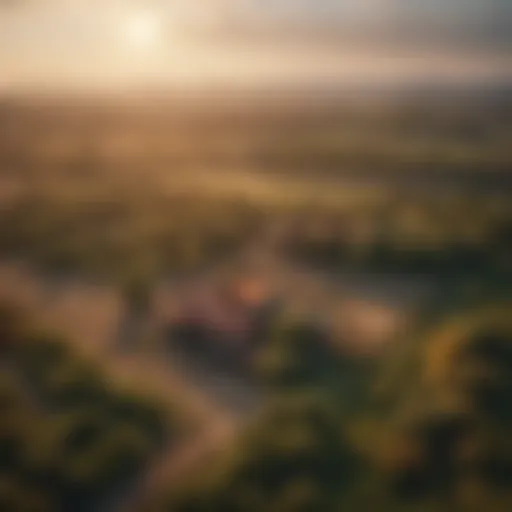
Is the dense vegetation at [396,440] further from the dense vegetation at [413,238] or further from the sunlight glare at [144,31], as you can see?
the sunlight glare at [144,31]

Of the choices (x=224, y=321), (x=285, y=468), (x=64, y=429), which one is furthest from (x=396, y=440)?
(x=64, y=429)

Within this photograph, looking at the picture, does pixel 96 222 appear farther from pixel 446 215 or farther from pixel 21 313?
pixel 446 215

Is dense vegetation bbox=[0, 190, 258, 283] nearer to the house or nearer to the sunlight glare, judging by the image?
the house

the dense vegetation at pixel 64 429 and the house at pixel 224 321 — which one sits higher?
the house at pixel 224 321

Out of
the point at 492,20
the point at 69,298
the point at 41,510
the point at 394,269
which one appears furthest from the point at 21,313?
the point at 492,20

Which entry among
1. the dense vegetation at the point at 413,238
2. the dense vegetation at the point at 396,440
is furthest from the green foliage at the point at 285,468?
the dense vegetation at the point at 413,238

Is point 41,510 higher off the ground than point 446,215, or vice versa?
point 446,215

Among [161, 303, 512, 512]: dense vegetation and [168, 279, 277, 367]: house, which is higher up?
[168, 279, 277, 367]: house

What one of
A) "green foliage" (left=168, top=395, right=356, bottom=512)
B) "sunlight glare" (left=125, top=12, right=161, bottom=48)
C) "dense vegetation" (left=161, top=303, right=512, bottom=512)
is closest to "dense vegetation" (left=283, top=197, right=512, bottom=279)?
"dense vegetation" (left=161, top=303, right=512, bottom=512)
